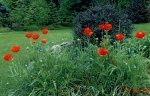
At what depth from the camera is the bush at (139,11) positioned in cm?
1727

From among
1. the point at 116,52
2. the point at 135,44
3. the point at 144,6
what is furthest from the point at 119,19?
the point at 144,6

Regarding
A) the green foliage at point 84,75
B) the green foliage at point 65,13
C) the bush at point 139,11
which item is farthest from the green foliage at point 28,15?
the green foliage at point 84,75

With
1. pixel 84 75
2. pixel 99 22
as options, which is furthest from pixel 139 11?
pixel 84 75

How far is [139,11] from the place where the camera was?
679 inches

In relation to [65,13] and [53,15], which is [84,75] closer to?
[53,15]

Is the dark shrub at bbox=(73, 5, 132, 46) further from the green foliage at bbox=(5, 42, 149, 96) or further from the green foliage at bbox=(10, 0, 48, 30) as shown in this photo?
the green foliage at bbox=(10, 0, 48, 30)

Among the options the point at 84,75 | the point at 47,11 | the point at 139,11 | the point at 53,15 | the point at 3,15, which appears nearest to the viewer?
the point at 84,75

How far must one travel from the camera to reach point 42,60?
17.2ft

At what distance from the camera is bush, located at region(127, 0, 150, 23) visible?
680 inches

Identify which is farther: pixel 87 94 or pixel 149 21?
pixel 149 21

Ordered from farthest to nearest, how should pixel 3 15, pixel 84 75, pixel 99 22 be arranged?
1. pixel 3 15
2. pixel 99 22
3. pixel 84 75

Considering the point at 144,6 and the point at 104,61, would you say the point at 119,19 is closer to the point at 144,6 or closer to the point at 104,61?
the point at 104,61

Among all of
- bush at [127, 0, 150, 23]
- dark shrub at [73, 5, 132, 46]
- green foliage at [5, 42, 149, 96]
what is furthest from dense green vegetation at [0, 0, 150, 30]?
green foliage at [5, 42, 149, 96]

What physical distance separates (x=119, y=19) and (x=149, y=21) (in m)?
9.55
